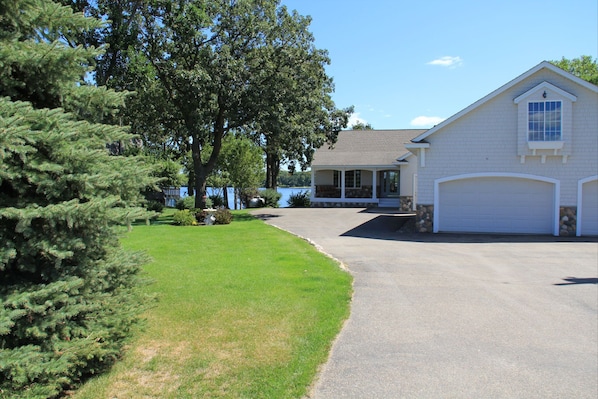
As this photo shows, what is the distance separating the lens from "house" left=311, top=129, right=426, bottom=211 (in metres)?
33.3

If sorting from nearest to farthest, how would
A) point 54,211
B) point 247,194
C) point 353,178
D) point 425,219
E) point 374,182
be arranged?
point 54,211 → point 425,219 → point 374,182 → point 247,194 → point 353,178

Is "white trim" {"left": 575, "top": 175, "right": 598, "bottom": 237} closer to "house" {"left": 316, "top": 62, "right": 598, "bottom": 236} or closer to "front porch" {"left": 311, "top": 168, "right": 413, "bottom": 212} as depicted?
"house" {"left": 316, "top": 62, "right": 598, "bottom": 236}

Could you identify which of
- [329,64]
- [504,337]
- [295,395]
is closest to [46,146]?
[295,395]

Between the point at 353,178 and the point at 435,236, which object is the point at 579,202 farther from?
the point at 353,178

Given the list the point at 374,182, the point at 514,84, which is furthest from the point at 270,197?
the point at 514,84

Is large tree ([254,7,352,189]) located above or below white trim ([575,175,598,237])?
above

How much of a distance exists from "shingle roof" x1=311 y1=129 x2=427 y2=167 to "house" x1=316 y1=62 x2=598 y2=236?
14056mm

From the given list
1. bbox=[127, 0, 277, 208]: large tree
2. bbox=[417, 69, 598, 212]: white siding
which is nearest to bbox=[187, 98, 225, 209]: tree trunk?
bbox=[127, 0, 277, 208]: large tree

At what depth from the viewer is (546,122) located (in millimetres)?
17359

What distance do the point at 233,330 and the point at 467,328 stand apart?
332 centimetres

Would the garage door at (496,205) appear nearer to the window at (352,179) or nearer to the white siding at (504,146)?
the white siding at (504,146)

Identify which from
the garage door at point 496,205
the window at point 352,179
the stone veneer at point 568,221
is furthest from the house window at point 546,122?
the window at point 352,179

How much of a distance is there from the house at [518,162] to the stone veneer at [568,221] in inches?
1.3

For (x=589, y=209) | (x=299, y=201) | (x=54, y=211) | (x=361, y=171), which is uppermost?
(x=361, y=171)
